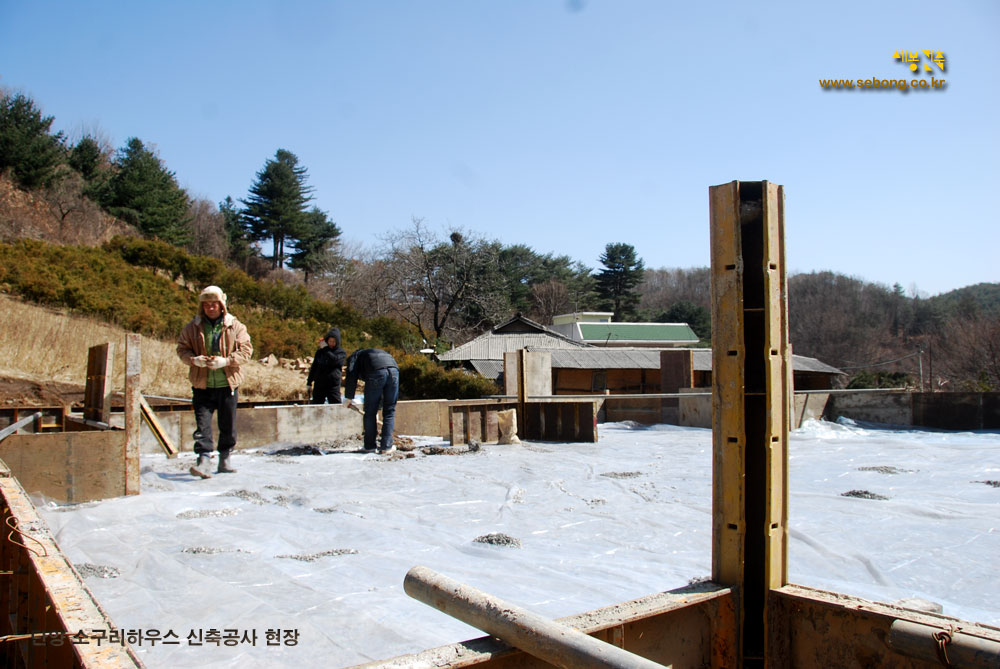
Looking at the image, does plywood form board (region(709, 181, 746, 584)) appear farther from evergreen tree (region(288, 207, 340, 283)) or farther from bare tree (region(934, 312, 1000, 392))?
evergreen tree (region(288, 207, 340, 283))

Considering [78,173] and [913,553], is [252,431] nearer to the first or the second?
[913,553]

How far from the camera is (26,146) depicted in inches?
1107

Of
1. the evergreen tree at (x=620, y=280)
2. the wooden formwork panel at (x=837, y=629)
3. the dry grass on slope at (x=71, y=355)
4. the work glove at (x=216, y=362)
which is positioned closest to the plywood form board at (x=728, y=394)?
the wooden formwork panel at (x=837, y=629)

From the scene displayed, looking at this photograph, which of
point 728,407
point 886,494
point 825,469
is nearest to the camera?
point 728,407

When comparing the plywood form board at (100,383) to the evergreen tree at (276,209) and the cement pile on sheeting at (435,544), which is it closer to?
the cement pile on sheeting at (435,544)

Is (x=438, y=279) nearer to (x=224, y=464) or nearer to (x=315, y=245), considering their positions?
(x=315, y=245)

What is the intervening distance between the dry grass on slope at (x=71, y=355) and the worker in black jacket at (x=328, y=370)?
208 inches

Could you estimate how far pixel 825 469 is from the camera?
7.35 meters

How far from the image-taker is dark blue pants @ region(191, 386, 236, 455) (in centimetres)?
667

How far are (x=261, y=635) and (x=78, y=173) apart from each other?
3622 cm

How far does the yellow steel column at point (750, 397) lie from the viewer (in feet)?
8.44

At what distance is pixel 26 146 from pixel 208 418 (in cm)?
2796

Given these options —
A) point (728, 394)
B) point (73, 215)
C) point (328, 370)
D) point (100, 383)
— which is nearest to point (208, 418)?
point (100, 383)

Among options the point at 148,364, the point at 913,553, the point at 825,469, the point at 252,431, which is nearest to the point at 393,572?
the point at 913,553
